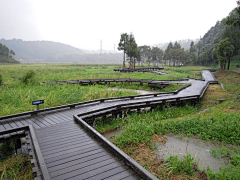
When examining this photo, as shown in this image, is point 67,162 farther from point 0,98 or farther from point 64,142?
point 0,98

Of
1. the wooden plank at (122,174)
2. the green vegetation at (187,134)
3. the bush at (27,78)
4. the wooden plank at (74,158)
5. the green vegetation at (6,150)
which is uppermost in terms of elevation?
the bush at (27,78)

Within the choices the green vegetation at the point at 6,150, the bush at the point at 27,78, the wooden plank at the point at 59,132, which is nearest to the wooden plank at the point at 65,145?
the wooden plank at the point at 59,132

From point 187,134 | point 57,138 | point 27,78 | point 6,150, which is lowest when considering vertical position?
point 6,150

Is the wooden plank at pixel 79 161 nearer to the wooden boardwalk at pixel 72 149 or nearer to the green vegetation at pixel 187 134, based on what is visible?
the wooden boardwalk at pixel 72 149

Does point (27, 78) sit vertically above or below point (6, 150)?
above

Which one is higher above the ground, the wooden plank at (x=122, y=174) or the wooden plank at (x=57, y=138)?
the wooden plank at (x=122, y=174)

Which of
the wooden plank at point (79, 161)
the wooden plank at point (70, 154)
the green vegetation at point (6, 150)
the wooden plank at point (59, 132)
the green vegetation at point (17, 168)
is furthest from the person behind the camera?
the green vegetation at point (6, 150)

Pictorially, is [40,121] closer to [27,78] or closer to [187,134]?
[187,134]

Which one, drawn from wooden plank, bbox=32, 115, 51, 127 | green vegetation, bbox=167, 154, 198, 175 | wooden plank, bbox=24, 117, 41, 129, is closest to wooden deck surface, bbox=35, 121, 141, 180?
wooden plank, bbox=24, 117, 41, 129

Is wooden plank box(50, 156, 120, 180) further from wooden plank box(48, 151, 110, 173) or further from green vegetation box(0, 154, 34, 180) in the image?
green vegetation box(0, 154, 34, 180)

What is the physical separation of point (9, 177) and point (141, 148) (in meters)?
4.62

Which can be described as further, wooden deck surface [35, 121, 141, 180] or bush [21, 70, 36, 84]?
bush [21, 70, 36, 84]

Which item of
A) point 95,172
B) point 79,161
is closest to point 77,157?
point 79,161

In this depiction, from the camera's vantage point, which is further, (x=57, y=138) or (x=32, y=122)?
(x=32, y=122)
